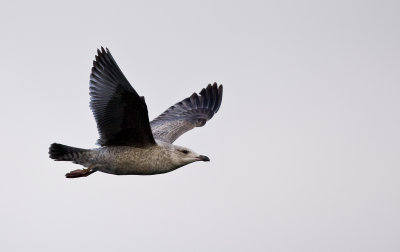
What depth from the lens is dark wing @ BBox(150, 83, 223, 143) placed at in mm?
21298

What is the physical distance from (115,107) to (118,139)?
81 cm

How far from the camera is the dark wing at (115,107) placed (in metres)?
16.9

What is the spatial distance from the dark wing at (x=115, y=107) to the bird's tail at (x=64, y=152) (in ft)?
1.66

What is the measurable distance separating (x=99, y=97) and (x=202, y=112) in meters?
6.24

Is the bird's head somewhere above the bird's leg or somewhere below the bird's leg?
above

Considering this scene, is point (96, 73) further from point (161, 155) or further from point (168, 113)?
point (168, 113)

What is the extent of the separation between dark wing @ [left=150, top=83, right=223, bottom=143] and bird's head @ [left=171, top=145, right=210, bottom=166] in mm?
2576

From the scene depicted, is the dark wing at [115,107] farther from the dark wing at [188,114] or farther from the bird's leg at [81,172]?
the dark wing at [188,114]

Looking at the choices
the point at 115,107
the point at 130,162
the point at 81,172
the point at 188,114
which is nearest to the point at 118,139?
the point at 130,162

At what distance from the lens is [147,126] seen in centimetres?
1733

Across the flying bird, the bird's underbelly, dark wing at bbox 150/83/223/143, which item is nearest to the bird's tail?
the flying bird

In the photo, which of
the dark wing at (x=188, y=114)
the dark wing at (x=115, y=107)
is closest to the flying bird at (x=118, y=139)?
the dark wing at (x=115, y=107)

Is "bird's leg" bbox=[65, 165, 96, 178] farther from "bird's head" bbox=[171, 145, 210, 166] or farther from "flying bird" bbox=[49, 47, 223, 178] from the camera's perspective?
"bird's head" bbox=[171, 145, 210, 166]

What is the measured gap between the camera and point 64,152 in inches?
708
